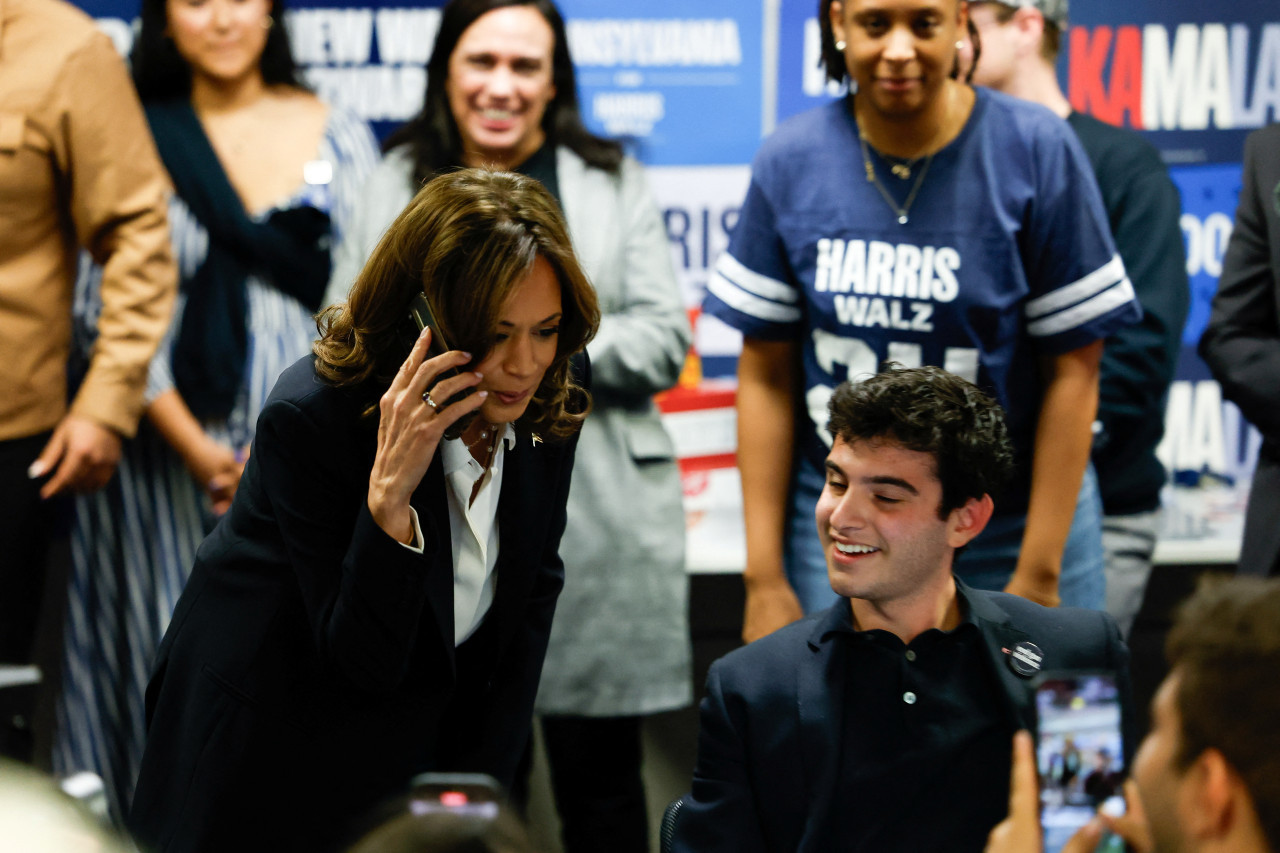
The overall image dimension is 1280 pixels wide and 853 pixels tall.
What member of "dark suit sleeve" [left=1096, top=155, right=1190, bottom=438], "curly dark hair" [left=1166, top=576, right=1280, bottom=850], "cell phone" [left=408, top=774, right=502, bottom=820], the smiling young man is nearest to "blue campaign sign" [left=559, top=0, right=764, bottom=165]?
"dark suit sleeve" [left=1096, top=155, right=1190, bottom=438]

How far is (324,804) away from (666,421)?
6.25 feet

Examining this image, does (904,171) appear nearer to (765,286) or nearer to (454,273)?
(765,286)

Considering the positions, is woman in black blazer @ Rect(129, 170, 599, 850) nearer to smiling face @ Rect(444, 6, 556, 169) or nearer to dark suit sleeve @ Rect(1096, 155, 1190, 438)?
smiling face @ Rect(444, 6, 556, 169)

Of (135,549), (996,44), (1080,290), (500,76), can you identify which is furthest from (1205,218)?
(135,549)

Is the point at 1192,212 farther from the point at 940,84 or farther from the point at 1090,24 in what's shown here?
the point at 940,84

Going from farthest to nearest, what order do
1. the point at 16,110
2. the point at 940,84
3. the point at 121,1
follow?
the point at 121,1 < the point at 16,110 < the point at 940,84

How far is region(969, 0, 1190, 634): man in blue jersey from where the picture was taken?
3.27 m

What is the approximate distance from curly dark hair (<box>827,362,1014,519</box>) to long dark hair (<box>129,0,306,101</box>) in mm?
1985

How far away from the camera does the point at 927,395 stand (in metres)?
2.24

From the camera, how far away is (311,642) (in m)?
2.09

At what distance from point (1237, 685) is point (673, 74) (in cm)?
285

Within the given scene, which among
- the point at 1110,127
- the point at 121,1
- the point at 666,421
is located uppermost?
the point at 121,1

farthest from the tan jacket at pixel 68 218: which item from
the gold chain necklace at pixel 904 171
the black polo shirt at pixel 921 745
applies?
the black polo shirt at pixel 921 745

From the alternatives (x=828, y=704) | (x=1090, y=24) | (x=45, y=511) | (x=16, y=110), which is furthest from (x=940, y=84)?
(x=45, y=511)
